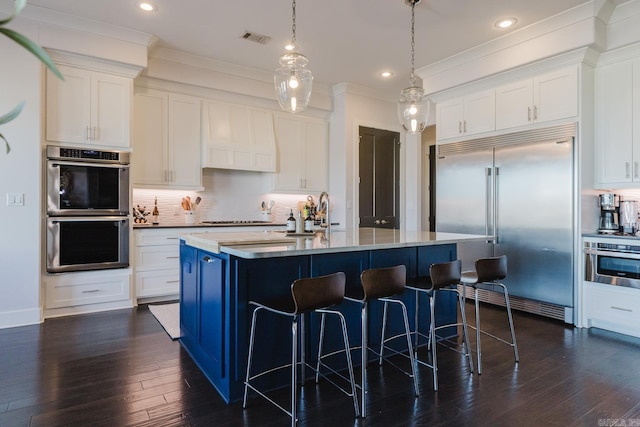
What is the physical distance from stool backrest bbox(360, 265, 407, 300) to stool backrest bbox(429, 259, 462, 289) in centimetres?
23

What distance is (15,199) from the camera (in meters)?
3.61

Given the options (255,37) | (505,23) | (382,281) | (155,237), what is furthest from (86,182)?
(505,23)

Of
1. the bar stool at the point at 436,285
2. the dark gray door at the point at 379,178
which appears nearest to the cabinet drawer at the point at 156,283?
the dark gray door at the point at 379,178

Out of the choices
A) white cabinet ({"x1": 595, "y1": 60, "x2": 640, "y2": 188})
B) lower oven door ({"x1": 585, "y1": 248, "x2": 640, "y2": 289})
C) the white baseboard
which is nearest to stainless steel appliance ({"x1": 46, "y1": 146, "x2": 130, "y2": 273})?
the white baseboard

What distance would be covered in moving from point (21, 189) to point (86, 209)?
0.57 meters

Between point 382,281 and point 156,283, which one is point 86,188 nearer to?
point 156,283

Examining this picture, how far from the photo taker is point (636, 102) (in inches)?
137

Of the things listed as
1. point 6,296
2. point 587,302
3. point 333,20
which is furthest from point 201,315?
point 587,302

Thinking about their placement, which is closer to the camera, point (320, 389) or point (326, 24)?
point (320, 389)

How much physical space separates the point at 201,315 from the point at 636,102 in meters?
4.22

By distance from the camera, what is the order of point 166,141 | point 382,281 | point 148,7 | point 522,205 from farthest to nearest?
point 166,141 < point 522,205 < point 148,7 < point 382,281

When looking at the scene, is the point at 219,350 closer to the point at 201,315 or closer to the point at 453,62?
the point at 201,315

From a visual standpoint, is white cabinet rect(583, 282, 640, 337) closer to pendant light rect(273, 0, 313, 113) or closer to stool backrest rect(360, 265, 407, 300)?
stool backrest rect(360, 265, 407, 300)

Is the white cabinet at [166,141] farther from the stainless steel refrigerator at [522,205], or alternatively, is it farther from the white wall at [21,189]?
the stainless steel refrigerator at [522,205]
